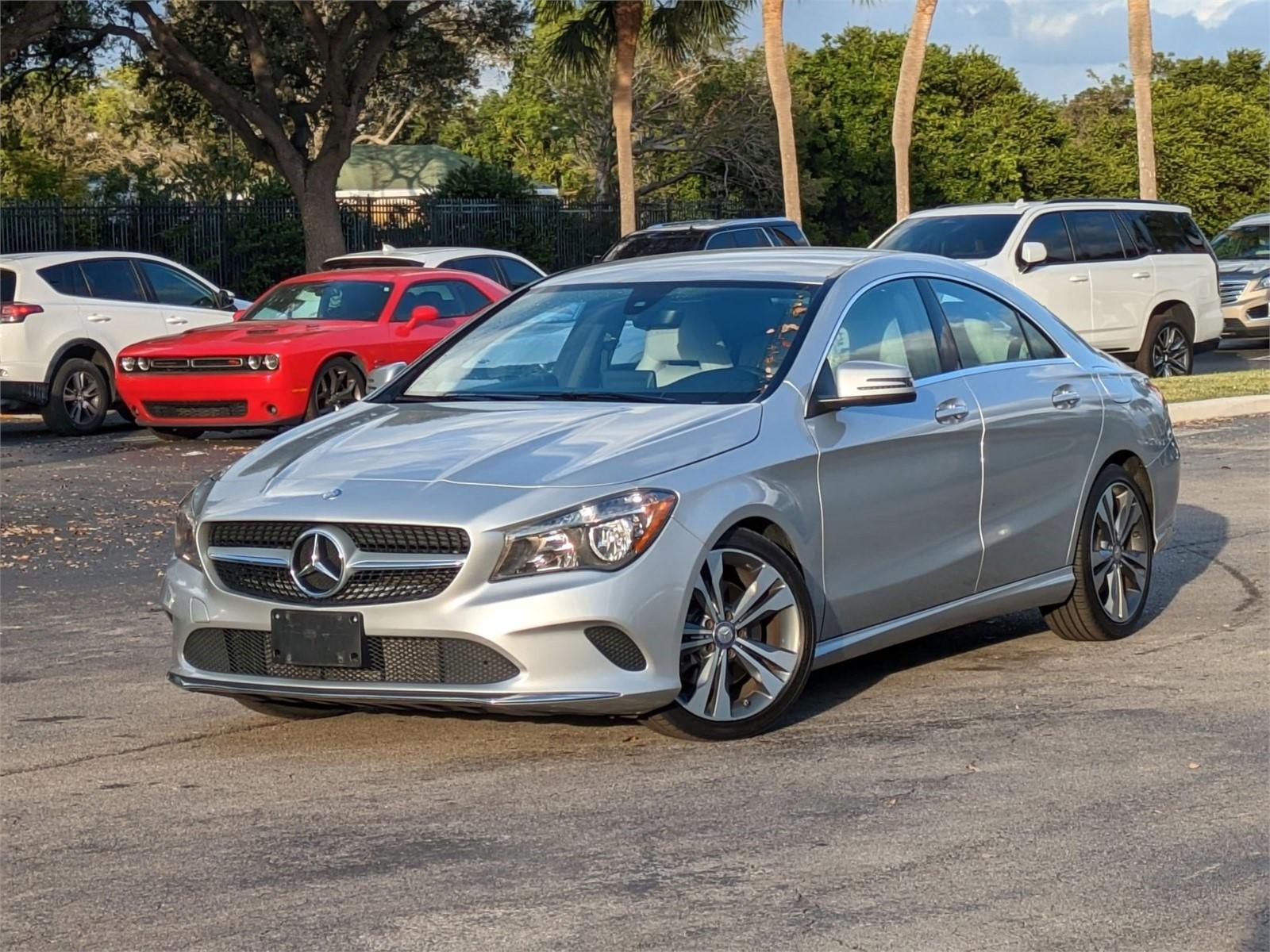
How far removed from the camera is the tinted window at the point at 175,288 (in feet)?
64.7

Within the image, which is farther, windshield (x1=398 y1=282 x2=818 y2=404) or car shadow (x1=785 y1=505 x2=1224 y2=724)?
car shadow (x1=785 y1=505 x2=1224 y2=724)

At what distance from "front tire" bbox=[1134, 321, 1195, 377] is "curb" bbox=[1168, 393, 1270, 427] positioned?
10.4 feet

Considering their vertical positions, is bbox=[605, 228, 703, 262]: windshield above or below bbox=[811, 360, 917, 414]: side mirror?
above

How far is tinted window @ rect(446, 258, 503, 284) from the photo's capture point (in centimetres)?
2027

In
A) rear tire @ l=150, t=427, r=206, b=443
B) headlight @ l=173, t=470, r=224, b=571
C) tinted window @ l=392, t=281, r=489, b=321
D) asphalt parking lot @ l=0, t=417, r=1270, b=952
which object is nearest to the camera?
asphalt parking lot @ l=0, t=417, r=1270, b=952

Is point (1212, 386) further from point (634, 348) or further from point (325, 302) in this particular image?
point (634, 348)

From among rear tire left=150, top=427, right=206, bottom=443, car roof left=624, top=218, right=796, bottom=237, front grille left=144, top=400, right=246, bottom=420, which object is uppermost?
car roof left=624, top=218, right=796, bottom=237

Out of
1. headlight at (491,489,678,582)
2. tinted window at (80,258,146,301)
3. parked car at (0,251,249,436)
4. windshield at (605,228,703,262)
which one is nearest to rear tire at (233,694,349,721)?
headlight at (491,489,678,582)

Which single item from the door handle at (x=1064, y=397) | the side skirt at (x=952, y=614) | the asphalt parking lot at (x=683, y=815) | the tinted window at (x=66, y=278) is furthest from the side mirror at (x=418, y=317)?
the side skirt at (x=952, y=614)

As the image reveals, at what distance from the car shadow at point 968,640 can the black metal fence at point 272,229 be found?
1857 centimetres

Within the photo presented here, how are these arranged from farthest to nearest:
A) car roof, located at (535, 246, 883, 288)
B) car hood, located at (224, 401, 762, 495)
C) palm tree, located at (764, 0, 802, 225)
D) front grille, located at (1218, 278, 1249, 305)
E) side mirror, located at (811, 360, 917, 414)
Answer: palm tree, located at (764, 0, 802, 225), front grille, located at (1218, 278, 1249, 305), car roof, located at (535, 246, 883, 288), side mirror, located at (811, 360, 917, 414), car hood, located at (224, 401, 762, 495)

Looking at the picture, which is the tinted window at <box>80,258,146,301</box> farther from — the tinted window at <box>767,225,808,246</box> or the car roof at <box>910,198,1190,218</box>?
the tinted window at <box>767,225,808,246</box>

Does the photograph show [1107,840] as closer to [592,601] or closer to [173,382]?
[592,601]

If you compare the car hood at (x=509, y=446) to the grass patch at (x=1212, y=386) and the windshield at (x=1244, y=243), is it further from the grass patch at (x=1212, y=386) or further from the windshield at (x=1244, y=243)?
the windshield at (x=1244, y=243)
